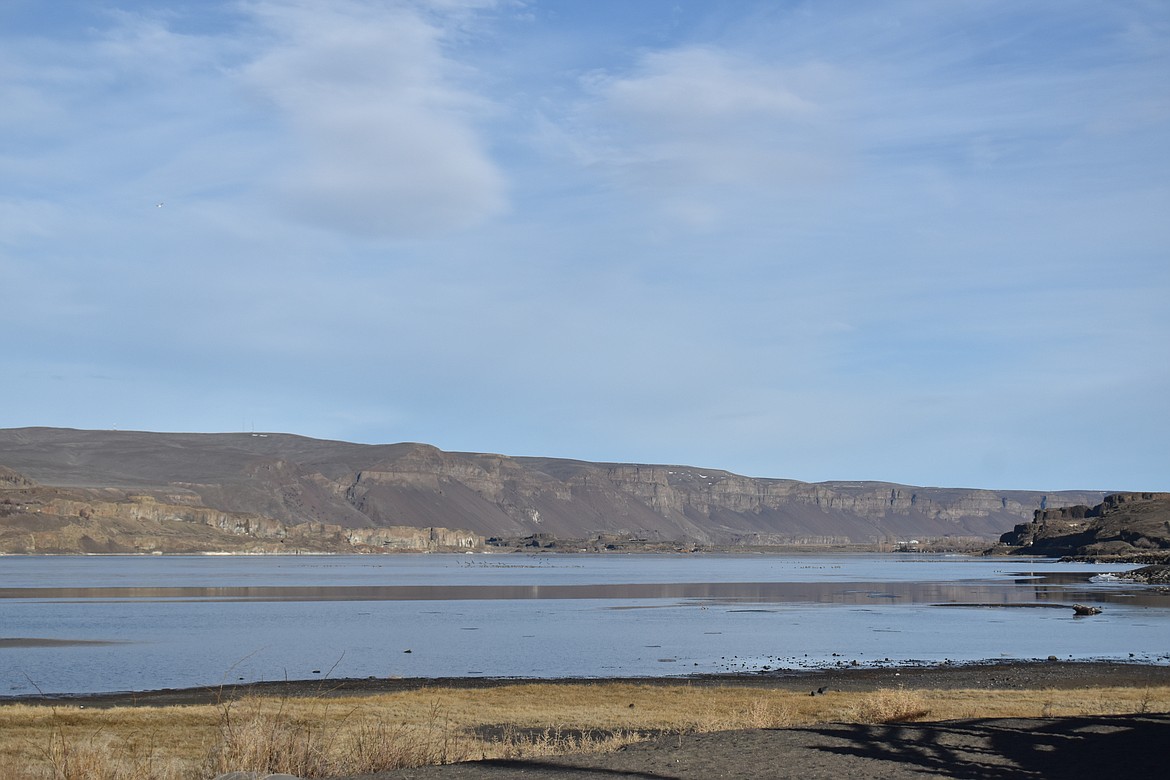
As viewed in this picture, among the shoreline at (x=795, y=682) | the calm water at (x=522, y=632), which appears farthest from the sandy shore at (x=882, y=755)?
the shoreline at (x=795, y=682)

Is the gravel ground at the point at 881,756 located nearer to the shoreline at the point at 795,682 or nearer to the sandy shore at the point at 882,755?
the sandy shore at the point at 882,755

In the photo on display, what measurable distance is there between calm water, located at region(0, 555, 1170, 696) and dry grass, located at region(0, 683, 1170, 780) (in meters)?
4.05

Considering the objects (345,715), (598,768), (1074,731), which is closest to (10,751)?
(345,715)

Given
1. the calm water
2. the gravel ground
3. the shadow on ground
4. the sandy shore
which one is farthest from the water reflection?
the gravel ground

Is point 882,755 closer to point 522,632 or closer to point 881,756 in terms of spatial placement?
point 881,756

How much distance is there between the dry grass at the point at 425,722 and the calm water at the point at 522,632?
4.05 m

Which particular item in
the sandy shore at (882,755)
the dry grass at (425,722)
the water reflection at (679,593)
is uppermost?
the sandy shore at (882,755)

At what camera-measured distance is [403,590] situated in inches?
4958

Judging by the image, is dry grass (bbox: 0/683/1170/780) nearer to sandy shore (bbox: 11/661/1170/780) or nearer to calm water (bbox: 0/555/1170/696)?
sandy shore (bbox: 11/661/1170/780)

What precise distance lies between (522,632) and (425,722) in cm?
3985

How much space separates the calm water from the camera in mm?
46969

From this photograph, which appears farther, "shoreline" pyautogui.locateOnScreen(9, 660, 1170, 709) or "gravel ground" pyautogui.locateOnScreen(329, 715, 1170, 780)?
"shoreline" pyautogui.locateOnScreen(9, 660, 1170, 709)

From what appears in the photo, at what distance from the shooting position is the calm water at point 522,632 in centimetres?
4697

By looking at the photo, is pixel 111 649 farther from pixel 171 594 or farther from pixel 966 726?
pixel 171 594
